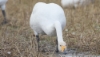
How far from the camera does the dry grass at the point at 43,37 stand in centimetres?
662

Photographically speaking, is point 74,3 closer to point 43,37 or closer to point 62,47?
point 43,37

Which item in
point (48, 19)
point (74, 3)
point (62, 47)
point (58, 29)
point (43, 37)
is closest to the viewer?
point (62, 47)

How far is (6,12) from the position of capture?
34.7ft

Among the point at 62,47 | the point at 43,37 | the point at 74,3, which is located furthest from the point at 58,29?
the point at 74,3

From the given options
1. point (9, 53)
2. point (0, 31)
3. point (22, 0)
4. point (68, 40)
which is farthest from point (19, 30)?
point (22, 0)

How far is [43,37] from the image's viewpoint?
7.85m

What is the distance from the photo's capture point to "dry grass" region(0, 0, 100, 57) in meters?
6.62

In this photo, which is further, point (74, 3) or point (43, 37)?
point (74, 3)

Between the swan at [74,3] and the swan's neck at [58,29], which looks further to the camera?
the swan at [74,3]

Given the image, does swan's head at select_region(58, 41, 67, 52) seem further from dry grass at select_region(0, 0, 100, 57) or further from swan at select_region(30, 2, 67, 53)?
dry grass at select_region(0, 0, 100, 57)

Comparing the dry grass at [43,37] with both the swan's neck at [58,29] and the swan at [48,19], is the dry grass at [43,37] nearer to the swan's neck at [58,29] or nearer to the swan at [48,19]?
the swan at [48,19]

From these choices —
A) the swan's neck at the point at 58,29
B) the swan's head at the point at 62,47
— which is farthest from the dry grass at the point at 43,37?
the swan's head at the point at 62,47

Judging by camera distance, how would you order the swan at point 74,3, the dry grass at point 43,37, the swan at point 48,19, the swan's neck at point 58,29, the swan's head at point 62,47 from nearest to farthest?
the swan's head at point 62,47 → the swan's neck at point 58,29 → the swan at point 48,19 → the dry grass at point 43,37 → the swan at point 74,3

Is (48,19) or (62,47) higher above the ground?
(48,19)
